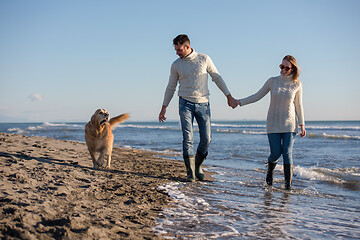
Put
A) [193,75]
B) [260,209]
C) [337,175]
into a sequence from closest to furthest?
1. [260,209]
2. [193,75]
3. [337,175]

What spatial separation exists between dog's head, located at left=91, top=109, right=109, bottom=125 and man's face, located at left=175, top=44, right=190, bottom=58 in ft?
5.49

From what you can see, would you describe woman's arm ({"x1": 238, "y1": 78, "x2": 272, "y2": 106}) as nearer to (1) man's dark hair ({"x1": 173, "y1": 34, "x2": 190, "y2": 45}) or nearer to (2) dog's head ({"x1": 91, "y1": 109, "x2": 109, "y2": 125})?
(1) man's dark hair ({"x1": 173, "y1": 34, "x2": 190, "y2": 45})

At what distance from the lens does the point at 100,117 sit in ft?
17.4

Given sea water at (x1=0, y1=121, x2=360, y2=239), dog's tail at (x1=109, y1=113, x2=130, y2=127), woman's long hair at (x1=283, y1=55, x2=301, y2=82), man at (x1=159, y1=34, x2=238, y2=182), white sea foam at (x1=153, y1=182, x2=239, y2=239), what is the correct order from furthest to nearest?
1. dog's tail at (x1=109, y1=113, x2=130, y2=127)
2. man at (x1=159, y1=34, x2=238, y2=182)
3. woman's long hair at (x1=283, y1=55, x2=301, y2=82)
4. sea water at (x1=0, y1=121, x2=360, y2=239)
5. white sea foam at (x1=153, y1=182, x2=239, y2=239)

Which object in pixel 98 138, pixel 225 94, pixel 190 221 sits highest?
pixel 225 94

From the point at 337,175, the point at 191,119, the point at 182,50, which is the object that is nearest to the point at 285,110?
the point at 191,119

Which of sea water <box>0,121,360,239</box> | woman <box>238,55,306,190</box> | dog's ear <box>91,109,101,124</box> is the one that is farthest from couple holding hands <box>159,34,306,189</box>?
dog's ear <box>91,109,101,124</box>

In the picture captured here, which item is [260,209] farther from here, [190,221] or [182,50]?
[182,50]

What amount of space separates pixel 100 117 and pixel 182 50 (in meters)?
1.84

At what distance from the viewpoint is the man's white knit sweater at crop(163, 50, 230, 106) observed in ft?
14.9

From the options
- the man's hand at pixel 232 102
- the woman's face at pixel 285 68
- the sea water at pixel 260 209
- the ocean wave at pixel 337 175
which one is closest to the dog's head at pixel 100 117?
the sea water at pixel 260 209

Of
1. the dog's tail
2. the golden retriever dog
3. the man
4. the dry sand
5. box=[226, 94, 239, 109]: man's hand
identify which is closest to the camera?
the dry sand

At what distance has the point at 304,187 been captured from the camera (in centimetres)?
498

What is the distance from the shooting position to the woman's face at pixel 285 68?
14.1 feet
